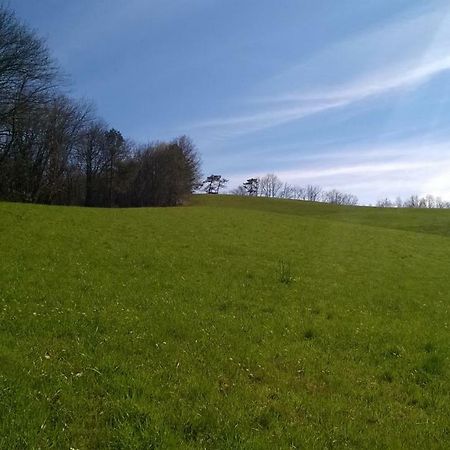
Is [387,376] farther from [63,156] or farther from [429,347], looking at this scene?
[63,156]

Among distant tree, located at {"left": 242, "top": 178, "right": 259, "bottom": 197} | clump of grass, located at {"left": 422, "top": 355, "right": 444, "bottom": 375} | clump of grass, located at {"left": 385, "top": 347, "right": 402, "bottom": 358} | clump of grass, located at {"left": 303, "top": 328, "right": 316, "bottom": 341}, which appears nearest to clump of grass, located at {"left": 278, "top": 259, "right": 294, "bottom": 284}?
clump of grass, located at {"left": 303, "top": 328, "right": 316, "bottom": 341}

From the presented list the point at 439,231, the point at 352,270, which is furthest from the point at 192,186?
the point at 352,270

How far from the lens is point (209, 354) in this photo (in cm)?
795

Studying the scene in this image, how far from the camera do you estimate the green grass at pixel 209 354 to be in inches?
216

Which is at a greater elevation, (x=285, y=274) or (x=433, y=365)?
(x=285, y=274)

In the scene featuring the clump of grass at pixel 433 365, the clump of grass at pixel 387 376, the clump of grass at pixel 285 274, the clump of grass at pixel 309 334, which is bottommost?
the clump of grass at pixel 387 376

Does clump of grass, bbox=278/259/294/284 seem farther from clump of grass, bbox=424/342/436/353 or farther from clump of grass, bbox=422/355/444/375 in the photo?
clump of grass, bbox=422/355/444/375

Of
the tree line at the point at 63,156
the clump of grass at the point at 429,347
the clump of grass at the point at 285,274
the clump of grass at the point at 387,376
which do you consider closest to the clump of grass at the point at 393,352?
the clump of grass at the point at 429,347

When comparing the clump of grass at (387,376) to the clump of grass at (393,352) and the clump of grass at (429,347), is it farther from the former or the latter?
the clump of grass at (429,347)

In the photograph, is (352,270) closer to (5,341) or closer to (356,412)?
(356,412)

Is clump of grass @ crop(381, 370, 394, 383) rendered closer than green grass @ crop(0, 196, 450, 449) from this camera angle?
No

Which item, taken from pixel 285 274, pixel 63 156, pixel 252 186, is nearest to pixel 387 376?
pixel 285 274

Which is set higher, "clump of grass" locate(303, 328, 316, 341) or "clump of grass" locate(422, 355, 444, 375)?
"clump of grass" locate(303, 328, 316, 341)

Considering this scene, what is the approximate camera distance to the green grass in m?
5.49
